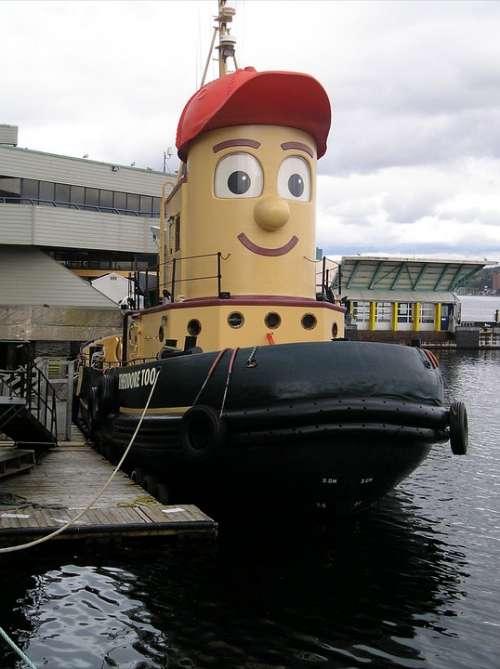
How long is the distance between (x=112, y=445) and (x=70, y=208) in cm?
2953

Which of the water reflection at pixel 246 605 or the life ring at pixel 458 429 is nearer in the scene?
the water reflection at pixel 246 605

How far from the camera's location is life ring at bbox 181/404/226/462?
29.9 ft

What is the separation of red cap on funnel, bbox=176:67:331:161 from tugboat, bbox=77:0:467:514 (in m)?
0.02

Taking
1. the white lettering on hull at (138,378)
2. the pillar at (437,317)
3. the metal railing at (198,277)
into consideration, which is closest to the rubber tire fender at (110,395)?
the white lettering on hull at (138,378)

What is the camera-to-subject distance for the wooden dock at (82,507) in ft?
29.2

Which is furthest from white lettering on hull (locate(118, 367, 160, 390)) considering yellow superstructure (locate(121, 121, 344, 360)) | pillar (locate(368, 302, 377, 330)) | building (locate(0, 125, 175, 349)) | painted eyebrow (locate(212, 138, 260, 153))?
pillar (locate(368, 302, 377, 330))

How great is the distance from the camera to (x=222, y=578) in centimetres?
853

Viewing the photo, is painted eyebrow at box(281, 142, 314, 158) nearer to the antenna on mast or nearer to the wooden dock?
the antenna on mast

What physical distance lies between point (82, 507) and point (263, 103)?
669 centimetres

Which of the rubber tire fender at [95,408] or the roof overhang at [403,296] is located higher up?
the roof overhang at [403,296]

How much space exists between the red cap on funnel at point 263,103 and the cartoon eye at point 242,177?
1.89 feet

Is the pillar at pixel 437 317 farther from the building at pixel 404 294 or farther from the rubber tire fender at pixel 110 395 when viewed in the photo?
the rubber tire fender at pixel 110 395

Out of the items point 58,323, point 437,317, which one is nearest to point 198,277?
point 58,323

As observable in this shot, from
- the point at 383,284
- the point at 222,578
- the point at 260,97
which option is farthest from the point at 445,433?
the point at 383,284
